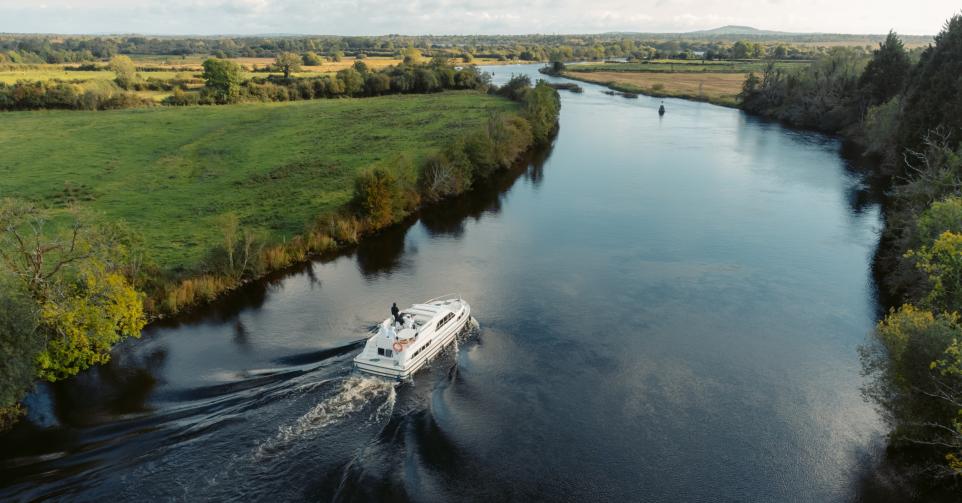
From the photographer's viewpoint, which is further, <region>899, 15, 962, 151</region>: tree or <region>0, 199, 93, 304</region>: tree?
<region>899, 15, 962, 151</region>: tree

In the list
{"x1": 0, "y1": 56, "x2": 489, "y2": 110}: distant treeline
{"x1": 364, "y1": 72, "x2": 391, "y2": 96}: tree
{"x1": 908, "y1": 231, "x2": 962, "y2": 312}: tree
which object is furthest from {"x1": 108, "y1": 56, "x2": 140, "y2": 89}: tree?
{"x1": 908, "y1": 231, "x2": 962, "y2": 312}: tree

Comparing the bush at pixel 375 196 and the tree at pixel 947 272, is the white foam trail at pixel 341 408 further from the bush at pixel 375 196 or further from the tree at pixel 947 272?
the bush at pixel 375 196

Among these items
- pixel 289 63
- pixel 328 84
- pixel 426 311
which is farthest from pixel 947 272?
pixel 289 63

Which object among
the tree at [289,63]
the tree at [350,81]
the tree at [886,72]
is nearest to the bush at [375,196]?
the tree at [886,72]

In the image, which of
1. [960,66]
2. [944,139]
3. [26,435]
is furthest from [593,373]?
[960,66]

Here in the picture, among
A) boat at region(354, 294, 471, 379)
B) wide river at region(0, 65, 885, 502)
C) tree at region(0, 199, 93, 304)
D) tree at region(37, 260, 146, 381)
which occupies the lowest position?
wide river at region(0, 65, 885, 502)

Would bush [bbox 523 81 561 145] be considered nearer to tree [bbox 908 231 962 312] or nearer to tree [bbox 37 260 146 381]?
tree [bbox 908 231 962 312]
